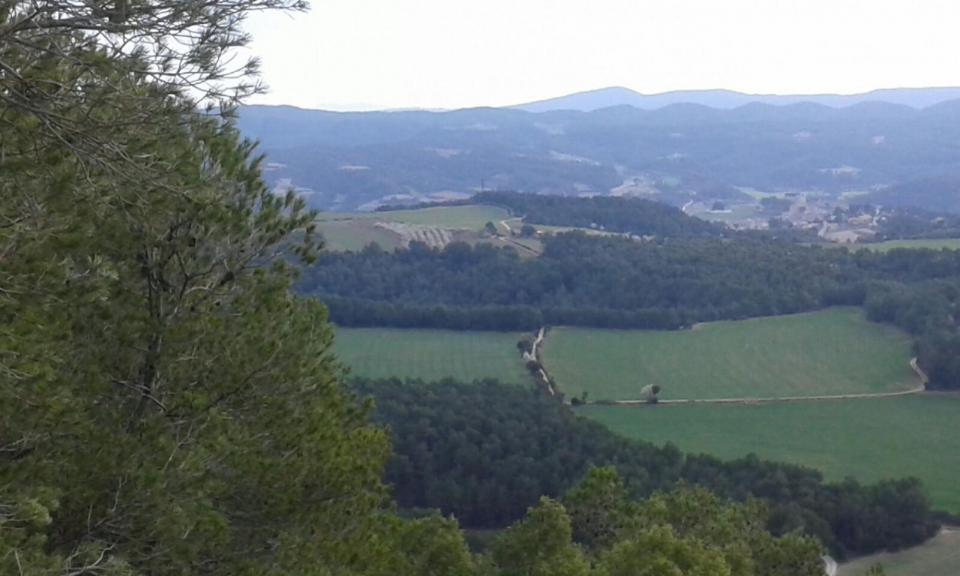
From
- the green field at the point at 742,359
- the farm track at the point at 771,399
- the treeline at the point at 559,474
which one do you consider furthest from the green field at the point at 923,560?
the green field at the point at 742,359

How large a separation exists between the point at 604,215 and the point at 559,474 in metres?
58.3

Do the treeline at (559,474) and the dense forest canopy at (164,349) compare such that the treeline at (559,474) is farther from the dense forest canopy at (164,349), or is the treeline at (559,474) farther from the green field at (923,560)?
the dense forest canopy at (164,349)

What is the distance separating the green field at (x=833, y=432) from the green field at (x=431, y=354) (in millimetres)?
6326

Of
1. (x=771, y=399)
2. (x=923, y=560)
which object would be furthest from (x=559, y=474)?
(x=771, y=399)

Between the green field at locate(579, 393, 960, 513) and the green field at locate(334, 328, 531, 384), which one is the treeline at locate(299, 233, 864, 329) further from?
the green field at locate(579, 393, 960, 513)

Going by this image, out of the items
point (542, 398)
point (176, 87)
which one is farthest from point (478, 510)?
point (176, 87)

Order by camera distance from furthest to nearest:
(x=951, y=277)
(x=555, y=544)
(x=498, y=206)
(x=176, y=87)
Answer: (x=498, y=206), (x=951, y=277), (x=555, y=544), (x=176, y=87)

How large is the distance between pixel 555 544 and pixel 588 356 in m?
33.1

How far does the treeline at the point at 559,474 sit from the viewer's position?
2444 cm

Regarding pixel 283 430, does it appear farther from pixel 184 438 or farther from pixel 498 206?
pixel 498 206

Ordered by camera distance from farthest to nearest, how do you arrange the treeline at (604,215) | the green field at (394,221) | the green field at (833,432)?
the treeline at (604,215) → the green field at (394,221) → the green field at (833,432)

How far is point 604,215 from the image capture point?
83625 millimetres

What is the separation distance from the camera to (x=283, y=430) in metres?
7.33

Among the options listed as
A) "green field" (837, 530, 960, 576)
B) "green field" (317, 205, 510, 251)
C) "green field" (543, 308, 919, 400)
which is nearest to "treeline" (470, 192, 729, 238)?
"green field" (317, 205, 510, 251)
